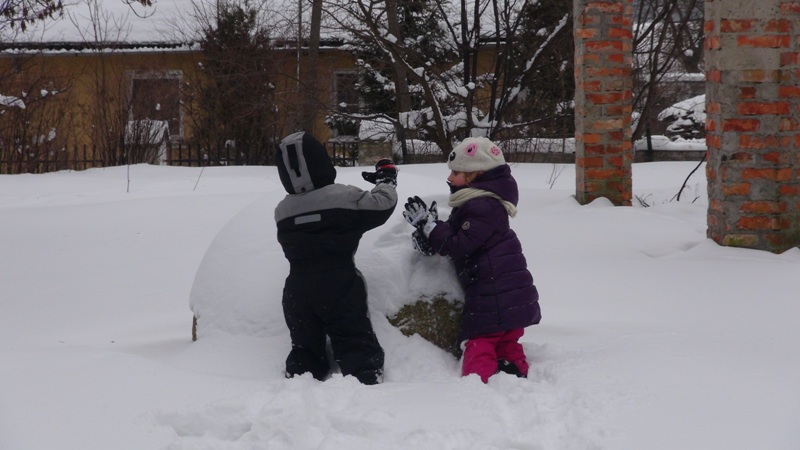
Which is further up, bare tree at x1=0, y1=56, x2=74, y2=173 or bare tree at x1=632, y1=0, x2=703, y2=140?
bare tree at x1=632, y1=0, x2=703, y2=140

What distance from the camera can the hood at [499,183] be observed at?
13.2ft

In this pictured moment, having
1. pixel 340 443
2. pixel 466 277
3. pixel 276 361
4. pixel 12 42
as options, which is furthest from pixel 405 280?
pixel 12 42

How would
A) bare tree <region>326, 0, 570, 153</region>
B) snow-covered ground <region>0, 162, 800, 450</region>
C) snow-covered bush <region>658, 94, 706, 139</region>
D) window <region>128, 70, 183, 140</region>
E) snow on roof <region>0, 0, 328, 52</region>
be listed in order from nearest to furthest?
snow-covered ground <region>0, 162, 800, 450</region>
bare tree <region>326, 0, 570, 153</region>
window <region>128, 70, 183, 140</region>
snow on roof <region>0, 0, 328, 52</region>
snow-covered bush <region>658, 94, 706, 139</region>

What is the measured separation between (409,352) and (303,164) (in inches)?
39.3

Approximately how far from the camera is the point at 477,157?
159 inches

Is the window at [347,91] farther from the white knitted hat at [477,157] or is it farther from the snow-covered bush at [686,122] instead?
the white knitted hat at [477,157]

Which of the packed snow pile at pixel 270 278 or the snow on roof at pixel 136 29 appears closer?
the packed snow pile at pixel 270 278

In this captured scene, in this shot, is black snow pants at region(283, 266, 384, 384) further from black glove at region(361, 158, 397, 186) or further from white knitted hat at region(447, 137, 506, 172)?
white knitted hat at region(447, 137, 506, 172)

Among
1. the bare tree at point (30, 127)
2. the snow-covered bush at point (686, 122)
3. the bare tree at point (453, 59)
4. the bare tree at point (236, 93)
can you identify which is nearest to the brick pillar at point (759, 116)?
the bare tree at point (453, 59)

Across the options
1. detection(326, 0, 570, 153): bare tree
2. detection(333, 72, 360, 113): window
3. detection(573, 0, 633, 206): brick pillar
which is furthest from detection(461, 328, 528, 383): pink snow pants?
detection(333, 72, 360, 113): window

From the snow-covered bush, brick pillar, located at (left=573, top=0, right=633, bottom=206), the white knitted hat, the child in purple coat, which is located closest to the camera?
the child in purple coat

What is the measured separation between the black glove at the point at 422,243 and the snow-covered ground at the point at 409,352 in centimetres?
12

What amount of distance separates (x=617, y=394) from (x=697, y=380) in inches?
15.3

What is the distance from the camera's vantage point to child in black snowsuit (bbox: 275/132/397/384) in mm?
3854
